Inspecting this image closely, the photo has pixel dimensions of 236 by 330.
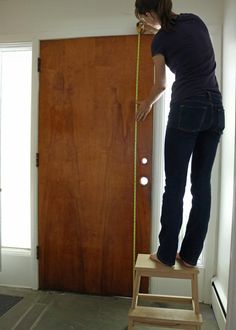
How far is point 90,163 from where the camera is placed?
2.61 metres

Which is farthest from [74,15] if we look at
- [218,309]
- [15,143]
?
[218,309]

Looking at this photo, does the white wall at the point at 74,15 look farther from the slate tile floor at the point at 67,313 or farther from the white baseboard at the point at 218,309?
the slate tile floor at the point at 67,313

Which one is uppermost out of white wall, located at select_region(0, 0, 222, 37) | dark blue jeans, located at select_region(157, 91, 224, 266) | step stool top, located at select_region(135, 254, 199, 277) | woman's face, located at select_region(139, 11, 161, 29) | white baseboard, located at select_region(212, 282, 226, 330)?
white wall, located at select_region(0, 0, 222, 37)

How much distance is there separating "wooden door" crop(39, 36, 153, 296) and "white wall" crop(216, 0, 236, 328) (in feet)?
1.87

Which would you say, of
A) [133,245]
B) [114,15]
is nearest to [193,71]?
[114,15]

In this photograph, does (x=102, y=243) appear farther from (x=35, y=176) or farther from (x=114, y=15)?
(x=114, y=15)

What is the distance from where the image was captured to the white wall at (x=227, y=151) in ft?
6.75

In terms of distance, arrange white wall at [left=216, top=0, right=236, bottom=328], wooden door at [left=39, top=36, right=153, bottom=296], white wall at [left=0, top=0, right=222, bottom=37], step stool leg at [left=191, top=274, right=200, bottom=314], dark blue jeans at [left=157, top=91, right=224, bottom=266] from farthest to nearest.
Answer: wooden door at [left=39, top=36, right=153, bottom=296] < white wall at [left=0, top=0, right=222, bottom=37] < white wall at [left=216, top=0, right=236, bottom=328] < step stool leg at [left=191, top=274, right=200, bottom=314] < dark blue jeans at [left=157, top=91, right=224, bottom=266]

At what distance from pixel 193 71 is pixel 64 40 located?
1501mm

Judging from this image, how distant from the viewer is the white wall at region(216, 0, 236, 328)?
2059mm

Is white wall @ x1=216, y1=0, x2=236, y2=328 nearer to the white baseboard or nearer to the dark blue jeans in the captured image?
the white baseboard

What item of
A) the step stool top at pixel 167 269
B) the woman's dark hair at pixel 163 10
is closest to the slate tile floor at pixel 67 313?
the step stool top at pixel 167 269

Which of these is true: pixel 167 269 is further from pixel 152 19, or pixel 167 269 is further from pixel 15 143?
pixel 15 143

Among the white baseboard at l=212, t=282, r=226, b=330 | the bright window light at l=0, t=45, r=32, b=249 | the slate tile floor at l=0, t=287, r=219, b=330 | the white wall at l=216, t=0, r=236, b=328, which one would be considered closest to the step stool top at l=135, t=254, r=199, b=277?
the white wall at l=216, t=0, r=236, b=328
